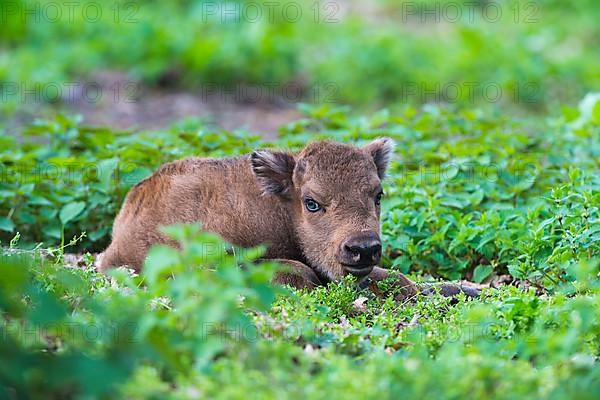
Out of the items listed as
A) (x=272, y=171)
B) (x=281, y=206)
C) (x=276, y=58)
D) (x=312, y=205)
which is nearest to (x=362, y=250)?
(x=312, y=205)

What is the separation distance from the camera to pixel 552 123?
11422 mm

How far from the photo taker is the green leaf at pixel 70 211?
9.19 metres

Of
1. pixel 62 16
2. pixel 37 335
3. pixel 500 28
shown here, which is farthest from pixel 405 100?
pixel 37 335

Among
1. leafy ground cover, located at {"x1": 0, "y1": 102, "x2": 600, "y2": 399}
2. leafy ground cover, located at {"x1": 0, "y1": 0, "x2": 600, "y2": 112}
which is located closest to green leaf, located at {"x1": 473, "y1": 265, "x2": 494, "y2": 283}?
leafy ground cover, located at {"x1": 0, "y1": 102, "x2": 600, "y2": 399}

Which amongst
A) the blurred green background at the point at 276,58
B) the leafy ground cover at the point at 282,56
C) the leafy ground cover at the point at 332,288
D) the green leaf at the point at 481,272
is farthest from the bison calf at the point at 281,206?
the leafy ground cover at the point at 282,56

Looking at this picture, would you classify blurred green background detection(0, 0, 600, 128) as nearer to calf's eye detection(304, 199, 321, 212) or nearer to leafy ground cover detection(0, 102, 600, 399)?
leafy ground cover detection(0, 102, 600, 399)

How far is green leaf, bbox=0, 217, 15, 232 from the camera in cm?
894

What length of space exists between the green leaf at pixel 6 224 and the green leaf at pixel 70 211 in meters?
0.47

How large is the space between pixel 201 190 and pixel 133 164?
1.61 m

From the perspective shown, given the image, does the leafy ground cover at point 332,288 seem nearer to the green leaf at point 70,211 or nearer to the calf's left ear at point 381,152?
the green leaf at point 70,211

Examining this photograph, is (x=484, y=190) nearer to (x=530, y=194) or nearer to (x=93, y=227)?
(x=530, y=194)

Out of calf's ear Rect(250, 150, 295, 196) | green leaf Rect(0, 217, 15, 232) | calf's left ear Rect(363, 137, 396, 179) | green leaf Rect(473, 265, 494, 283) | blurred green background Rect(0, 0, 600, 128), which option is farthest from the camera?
blurred green background Rect(0, 0, 600, 128)

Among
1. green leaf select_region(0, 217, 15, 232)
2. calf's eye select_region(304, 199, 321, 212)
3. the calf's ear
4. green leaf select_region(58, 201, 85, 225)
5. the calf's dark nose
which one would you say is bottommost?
green leaf select_region(0, 217, 15, 232)

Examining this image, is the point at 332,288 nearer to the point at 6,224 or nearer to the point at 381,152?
the point at 381,152
